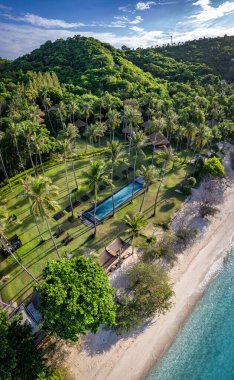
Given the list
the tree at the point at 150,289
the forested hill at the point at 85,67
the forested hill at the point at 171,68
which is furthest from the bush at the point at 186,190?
the forested hill at the point at 171,68

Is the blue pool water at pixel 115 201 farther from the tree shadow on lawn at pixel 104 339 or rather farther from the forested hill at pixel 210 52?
the forested hill at pixel 210 52

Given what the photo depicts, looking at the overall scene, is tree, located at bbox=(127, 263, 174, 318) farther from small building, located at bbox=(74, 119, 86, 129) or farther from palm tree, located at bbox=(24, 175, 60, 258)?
small building, located at bbox=(74, 119, 86, 129)

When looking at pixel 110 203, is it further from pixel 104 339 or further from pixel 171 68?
pixel 171 68

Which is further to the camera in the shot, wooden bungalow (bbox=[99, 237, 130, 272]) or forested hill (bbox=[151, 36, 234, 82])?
forested hill (bbox=[151, 36, 234, 82])

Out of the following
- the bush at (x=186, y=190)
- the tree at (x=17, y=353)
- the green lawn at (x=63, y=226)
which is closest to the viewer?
the tree at (x=17, y=353)

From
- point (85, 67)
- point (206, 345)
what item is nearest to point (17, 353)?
point (206, 345)

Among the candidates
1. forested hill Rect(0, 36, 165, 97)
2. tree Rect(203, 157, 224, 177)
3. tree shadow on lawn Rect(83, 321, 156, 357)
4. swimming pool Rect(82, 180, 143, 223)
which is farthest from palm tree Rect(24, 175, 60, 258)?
forested hill Rect(0, 36, 165, 97)
